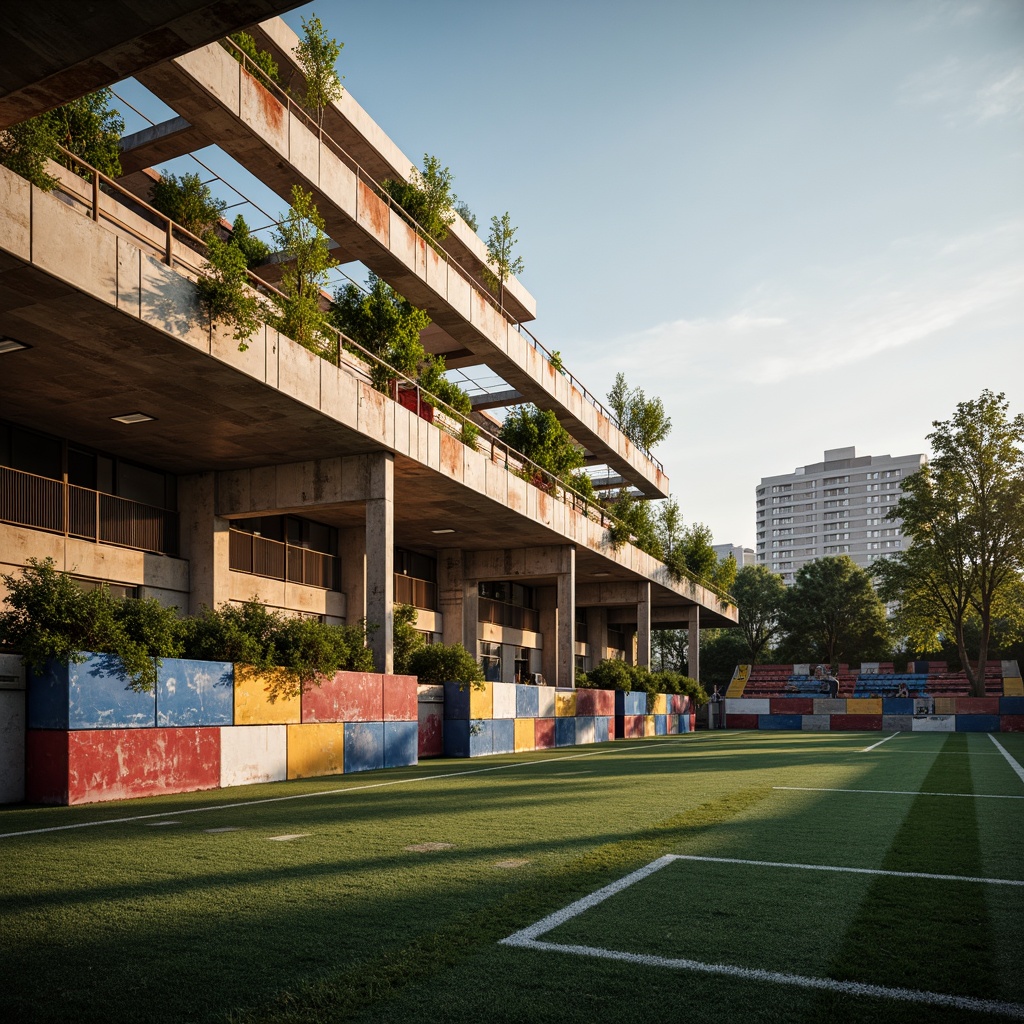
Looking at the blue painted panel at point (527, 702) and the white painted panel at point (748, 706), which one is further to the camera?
the white painted panel at point (748, 706)

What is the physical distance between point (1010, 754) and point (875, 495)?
158m

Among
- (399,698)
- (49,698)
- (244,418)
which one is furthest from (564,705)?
(49,698)

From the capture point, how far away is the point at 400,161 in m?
30.5

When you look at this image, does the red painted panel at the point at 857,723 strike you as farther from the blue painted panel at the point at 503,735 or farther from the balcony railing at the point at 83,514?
the balcony railing at the point at 83,514

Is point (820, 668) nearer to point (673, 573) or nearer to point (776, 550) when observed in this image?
point (673, 573)

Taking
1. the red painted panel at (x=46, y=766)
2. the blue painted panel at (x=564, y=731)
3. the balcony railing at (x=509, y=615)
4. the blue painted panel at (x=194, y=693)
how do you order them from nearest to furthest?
the red painted panel at (x=46, y=766), the blue painted panel at (x=194, y=693), the blue painted panel at (x=564, y=731), the balcony railing at (x=509, y=615)

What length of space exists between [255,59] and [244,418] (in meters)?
8.81

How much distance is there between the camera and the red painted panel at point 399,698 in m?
18.4

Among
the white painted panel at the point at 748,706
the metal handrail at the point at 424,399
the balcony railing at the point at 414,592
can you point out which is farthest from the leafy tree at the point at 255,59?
the white painted panel at the point at 748,706

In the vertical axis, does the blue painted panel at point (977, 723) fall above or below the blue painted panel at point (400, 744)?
below

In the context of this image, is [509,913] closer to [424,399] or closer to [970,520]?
[424,399]

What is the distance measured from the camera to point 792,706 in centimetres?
4872

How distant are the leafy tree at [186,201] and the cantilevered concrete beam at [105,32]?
14634 mm

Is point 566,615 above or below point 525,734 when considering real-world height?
above
